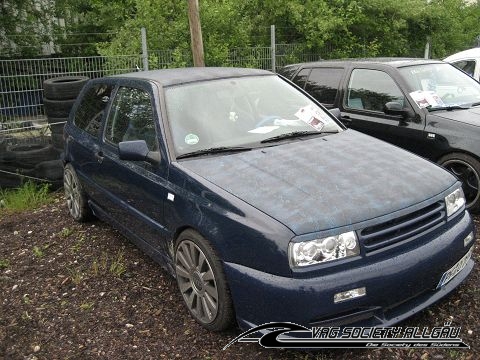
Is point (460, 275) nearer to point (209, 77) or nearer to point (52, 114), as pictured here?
point (209, 77)

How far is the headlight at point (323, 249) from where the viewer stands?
259 cm

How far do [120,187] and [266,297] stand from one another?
6.31ft

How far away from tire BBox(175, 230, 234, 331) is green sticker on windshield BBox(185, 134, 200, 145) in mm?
669

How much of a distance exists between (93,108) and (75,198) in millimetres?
1080

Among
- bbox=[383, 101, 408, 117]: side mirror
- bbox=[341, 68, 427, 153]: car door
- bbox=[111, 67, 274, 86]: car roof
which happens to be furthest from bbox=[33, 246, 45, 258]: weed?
bbox=[383, 101, 408, 117]: side mirror

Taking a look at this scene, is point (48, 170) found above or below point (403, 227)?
below

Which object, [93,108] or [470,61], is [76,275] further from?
[470,61]

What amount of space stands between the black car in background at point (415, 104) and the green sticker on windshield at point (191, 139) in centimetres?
181

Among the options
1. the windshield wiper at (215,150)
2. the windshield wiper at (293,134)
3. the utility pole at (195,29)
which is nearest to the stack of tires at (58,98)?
the utility pole at (195,29)

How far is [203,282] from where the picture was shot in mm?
3125

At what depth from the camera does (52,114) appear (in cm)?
715

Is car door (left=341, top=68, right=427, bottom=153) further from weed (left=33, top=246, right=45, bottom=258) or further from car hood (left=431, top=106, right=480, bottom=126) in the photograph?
weed (left=33, top=246, right=45, bottom=258)

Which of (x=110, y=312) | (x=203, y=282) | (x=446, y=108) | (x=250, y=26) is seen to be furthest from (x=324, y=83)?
(x=250, y=26)

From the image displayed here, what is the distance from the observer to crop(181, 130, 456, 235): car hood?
2.72 meters
